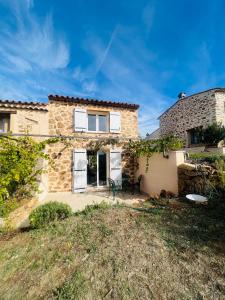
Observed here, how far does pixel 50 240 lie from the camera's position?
3.38 metres

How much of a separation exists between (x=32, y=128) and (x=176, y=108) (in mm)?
13068

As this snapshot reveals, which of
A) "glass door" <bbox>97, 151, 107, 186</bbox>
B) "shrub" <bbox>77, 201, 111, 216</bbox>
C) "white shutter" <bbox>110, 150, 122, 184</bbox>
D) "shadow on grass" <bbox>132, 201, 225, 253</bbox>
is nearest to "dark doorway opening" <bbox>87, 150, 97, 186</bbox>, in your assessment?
"glass door" <bbox>97, 151, 107, 186</bbox>

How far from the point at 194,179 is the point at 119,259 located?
13.2 ft

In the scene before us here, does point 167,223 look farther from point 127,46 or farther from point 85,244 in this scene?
point 127,46

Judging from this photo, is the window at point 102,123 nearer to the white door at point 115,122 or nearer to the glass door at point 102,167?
the white door at point 115,122

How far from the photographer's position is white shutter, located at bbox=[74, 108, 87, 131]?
801cm

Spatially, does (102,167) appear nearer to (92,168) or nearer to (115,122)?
(92,168)

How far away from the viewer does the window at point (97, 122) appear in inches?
339

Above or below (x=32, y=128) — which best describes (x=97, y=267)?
below

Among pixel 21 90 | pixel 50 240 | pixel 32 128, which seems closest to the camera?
pixel 50 240

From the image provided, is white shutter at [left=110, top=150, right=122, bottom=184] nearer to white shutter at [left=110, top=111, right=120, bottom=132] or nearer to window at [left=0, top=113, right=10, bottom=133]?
white shutter at [left=110, top=111, right=120, bottom=132]

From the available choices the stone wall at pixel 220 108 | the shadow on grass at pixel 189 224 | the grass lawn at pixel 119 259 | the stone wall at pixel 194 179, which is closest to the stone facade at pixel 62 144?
the grass lawn at pixel 119 259

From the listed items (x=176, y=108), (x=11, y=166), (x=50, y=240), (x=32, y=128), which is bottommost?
(x=50, y=240)

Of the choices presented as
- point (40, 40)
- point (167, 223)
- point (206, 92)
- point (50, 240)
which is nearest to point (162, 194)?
point (167, 223)
